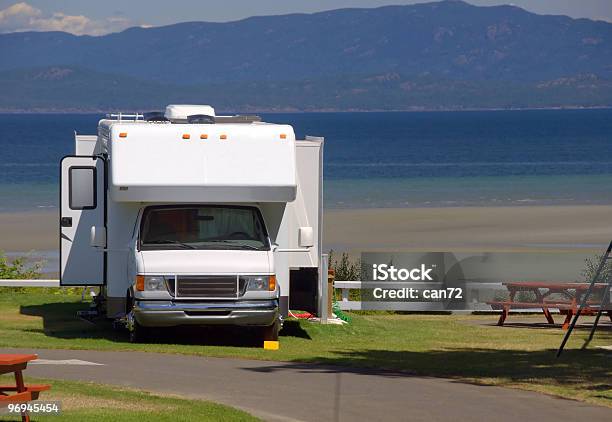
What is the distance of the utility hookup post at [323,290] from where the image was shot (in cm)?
1792

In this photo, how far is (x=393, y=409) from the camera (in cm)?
1170

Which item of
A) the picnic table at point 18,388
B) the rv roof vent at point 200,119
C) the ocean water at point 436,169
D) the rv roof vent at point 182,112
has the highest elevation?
the rv roof vent at point 182,112

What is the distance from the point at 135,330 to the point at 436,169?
77.9 m

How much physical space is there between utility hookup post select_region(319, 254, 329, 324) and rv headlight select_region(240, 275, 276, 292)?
Result: 1975 millimetres

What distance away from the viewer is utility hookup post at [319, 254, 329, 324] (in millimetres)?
17922

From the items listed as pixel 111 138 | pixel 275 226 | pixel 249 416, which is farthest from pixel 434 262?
pixel 249 416

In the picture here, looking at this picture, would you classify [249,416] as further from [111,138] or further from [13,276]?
[13,276]

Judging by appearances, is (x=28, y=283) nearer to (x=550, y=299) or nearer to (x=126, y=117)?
(x=126, y=117)

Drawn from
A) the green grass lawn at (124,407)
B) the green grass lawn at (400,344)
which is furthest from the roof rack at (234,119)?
the green grass lawn at (124,407)

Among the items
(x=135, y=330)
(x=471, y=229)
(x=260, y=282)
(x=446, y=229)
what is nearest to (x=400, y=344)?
(x=260, y=282)

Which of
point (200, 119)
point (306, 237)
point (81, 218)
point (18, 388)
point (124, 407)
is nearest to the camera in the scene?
point (18, 388)

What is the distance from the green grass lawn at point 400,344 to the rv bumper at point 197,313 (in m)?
0.31

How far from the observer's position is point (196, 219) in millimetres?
16578

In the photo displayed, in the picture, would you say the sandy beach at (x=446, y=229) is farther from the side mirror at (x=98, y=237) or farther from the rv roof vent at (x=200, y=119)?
the side mirror at (x=98, y=237)
